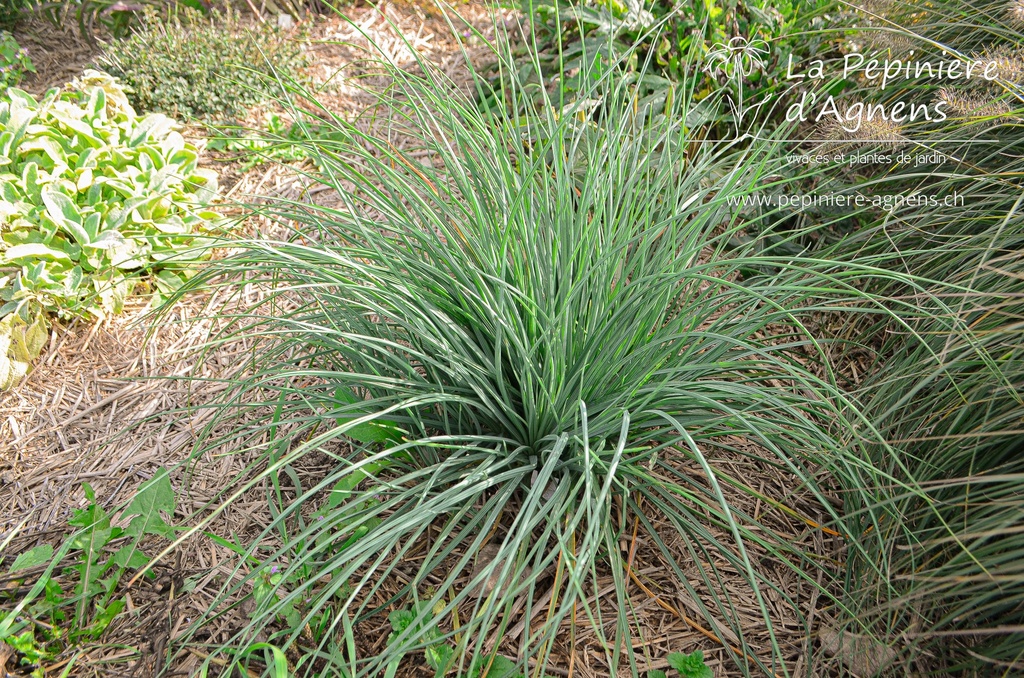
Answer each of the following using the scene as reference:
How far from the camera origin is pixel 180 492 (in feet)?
6.80

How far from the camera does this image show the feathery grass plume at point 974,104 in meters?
1.92

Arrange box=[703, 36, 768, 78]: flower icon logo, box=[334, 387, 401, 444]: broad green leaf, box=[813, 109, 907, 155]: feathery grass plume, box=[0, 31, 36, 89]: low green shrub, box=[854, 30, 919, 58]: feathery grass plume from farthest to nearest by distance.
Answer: box=[0, 31, 36, 89]: low green shrub → box=[703, 36, 768, 78]: flower icon logo → box=[854, 30, 919, 58]: feathery grass plume → box=[813, 109, 907, 155]: feathery grass plume → box=[334, 387, 401, 444]: broad green leaf

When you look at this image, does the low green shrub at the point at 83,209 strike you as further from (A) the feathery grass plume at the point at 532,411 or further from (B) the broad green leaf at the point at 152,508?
(A) the feathery grass plume at the point at 532,411

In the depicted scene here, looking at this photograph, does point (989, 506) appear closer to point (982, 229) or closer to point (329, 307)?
point (982, 229)

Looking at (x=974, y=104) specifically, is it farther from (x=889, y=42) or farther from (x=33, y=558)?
(x=33, y=558)

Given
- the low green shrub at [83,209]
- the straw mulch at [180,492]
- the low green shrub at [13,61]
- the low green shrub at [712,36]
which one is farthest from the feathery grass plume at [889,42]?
the low green shrub at [13,61]

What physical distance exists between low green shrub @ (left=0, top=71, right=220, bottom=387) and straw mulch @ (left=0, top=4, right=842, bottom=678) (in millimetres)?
142

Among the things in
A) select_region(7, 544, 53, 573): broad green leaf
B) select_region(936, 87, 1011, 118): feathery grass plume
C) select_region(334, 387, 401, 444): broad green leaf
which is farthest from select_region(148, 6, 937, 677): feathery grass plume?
select_region(936, 87, 1011, 118): feathery grass plume

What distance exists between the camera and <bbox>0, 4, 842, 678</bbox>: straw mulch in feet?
5.57

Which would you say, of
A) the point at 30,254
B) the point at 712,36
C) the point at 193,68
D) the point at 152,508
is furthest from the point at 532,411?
the point at 193,68

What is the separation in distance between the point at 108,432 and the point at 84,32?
2879mm

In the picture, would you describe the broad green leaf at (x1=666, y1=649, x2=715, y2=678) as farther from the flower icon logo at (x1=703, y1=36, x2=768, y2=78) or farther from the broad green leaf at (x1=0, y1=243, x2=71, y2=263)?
the broad green leaf at (x1=0, y1=243, x2=71, y2=263)

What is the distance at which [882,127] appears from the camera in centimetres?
204

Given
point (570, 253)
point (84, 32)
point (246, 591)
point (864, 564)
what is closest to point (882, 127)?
point (570, 253)
